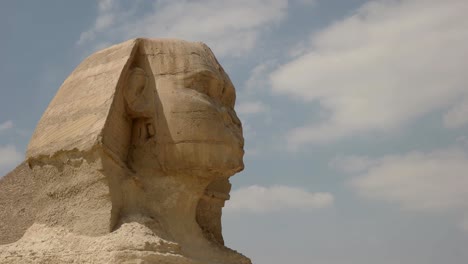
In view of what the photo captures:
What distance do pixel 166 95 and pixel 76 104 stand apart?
2.99 ft

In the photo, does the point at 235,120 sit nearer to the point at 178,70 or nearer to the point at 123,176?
the point at 178,70

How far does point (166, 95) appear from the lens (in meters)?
7.89

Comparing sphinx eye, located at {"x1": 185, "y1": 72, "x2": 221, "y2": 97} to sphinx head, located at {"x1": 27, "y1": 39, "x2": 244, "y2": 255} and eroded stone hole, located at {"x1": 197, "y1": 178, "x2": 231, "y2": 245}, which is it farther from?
eroded stone hole, located at {"x1": 197, "y1": 178, "x2": 231, "y2": 245}

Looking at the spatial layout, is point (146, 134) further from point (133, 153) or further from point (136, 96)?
point (136, 96)

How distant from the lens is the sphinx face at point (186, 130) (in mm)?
7766

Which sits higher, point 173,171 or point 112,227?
point 173,171

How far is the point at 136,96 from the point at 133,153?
1.94 feet

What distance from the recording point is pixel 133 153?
8000 mm

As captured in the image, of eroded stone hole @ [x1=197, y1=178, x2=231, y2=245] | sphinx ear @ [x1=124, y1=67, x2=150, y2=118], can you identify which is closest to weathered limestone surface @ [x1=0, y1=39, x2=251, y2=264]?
sphinx ear @ [x1=124, y1=67, x2=150, y2=118]

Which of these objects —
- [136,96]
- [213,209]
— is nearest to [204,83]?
[136,96]

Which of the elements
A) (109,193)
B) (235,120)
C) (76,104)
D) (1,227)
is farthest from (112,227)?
(1,227)

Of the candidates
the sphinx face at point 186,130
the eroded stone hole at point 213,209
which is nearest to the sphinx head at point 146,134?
the sphinx face at point 186,130

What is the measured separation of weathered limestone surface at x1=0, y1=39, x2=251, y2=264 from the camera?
7.26m

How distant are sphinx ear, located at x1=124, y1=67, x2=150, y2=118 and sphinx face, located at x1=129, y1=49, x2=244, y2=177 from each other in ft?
0.08
